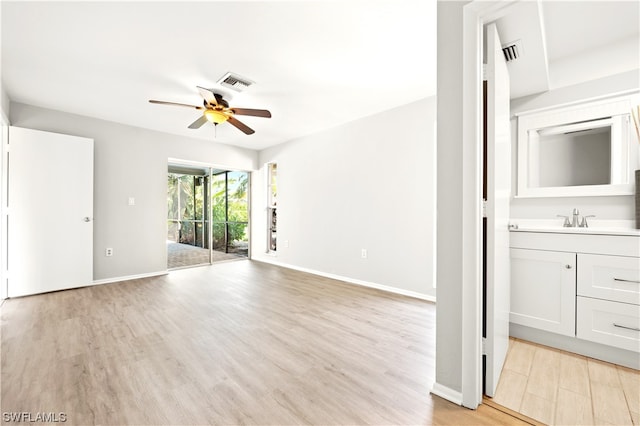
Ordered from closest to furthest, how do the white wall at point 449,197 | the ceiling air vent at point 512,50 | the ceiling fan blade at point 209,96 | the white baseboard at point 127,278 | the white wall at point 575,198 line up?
the white wall at point 449,197 < the ceiling air vent at point 512,50 < the white wall at point 575,198 < the ceiling fan blade at point 209,96 < the white baseboard at point 127,278

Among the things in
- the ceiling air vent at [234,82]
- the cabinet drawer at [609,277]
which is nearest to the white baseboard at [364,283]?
the cabinet drawer at [609,277]

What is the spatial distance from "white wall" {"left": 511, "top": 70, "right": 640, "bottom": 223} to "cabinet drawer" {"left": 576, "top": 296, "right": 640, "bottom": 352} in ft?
2.60

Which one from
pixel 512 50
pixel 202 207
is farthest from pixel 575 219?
pixel 202 207

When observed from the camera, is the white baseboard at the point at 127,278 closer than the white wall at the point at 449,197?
No

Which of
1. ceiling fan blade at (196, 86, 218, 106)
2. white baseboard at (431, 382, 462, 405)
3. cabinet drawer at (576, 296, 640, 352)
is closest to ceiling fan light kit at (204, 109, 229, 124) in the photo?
ceiling fan blade at (196, 86, 218, 106)

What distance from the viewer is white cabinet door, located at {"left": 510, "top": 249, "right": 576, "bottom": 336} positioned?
1.95 metres

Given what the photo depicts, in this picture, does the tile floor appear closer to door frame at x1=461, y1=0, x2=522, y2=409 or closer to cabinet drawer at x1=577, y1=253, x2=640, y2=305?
door frame at x1=461, y1=0, x2=522, y2=409

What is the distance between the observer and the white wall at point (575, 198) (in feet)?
6.92

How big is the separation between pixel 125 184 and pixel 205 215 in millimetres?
1609

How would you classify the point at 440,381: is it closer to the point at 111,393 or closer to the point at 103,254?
the point at 111,393

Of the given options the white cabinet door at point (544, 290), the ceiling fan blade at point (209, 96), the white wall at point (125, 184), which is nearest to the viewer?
the white cabinet door at point (544, 290)

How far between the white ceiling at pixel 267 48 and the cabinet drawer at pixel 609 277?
152cm

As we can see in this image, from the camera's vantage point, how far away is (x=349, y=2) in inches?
69.8

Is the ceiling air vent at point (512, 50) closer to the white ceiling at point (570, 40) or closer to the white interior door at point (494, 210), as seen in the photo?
the white ceiling at point (570, 40)
